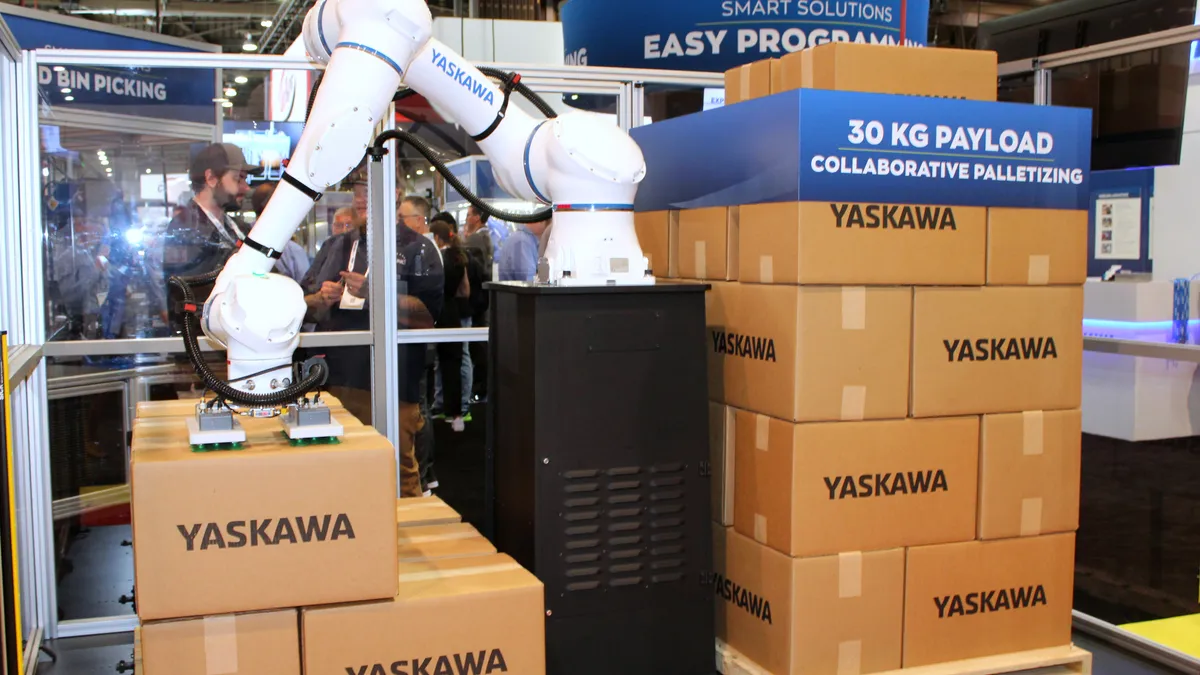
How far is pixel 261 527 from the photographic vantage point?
2.09 m

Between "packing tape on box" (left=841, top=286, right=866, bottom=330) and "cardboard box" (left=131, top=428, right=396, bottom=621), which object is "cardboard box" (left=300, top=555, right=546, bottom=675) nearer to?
"cardboard box" (left=131, top=428, right=396, bottom=621)

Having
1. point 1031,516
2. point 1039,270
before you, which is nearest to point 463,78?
point 1039,270

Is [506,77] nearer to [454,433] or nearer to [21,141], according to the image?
[21,141]

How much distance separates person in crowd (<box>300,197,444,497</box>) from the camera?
11.8 ft

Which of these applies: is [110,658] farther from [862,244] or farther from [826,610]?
[862,244]

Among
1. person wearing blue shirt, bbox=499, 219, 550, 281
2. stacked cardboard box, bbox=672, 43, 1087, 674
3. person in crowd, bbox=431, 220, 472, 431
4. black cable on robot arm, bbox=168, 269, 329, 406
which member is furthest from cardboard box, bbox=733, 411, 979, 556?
person wearing blue shirt, bbox=499, 219, 550, 281

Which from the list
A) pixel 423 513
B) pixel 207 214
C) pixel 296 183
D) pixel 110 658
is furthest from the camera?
pixel 207 214

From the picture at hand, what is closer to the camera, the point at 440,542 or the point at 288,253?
the point at 440,542

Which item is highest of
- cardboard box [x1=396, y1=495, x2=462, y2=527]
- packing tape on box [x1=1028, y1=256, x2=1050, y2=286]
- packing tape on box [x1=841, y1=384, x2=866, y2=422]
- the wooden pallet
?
packing tape on box [x1=1028, y1=256, x2=1050, y2=286]

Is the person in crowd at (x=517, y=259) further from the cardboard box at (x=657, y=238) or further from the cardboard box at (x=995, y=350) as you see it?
the cardboard box at (x=995, y=350)

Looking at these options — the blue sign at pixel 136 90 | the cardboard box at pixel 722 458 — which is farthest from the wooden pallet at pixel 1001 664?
the blue sign at pixel 136 90

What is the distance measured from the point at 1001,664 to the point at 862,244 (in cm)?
117

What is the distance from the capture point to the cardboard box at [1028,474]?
277cm

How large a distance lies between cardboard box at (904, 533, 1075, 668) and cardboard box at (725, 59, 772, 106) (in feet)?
4.19
